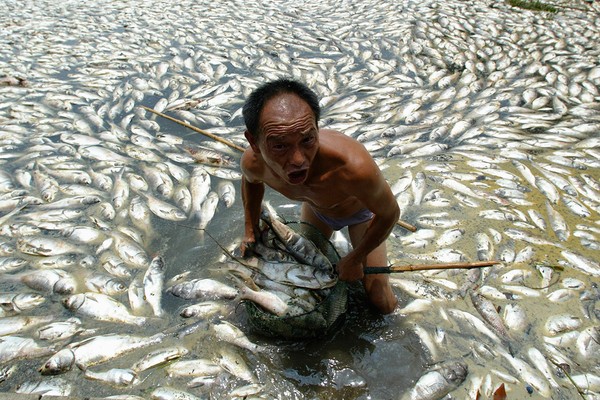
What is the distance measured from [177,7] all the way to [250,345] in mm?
9243

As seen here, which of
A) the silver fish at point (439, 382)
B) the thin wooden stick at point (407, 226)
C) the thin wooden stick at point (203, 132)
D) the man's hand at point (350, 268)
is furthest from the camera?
the thin wooden stick at point (203, 132)

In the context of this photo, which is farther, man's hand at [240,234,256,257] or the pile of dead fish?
man's hand at [240,234,256,257]

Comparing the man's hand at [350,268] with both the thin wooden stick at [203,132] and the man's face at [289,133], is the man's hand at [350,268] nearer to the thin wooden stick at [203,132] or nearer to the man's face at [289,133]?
the man's face at [289,133]

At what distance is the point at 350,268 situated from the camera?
8.49 feet

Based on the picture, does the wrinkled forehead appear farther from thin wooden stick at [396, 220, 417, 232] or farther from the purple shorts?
thin wooden stick at [396, 220, 417, 232]

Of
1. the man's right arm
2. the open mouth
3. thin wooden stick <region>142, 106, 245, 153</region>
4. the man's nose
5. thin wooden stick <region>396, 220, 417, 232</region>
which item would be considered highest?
the man's nose

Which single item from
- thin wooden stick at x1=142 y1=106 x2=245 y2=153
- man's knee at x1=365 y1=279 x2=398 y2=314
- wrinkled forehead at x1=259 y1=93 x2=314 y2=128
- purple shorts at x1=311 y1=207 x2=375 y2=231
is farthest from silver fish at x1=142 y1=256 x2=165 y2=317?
thin wooden stick at x1=142 y1=106 x2=245 y2=153

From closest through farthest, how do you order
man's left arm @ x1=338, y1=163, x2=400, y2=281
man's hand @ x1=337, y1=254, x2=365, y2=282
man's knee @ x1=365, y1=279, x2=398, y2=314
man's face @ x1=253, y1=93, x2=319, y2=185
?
man's face @ x1=253, y1=93, x2=319, y2=185
man's left arm @ x1=338, y1=163, x2=400, y2=281
man's hand @ x1=337, y1=254, x2=365, y2=282
man's knee @ x1=365, y1=279, x2=398, y2=314

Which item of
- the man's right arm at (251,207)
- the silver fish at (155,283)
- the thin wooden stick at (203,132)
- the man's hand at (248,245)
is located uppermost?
the man's right arm at (251,207)

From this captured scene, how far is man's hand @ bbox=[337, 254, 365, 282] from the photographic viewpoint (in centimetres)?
256

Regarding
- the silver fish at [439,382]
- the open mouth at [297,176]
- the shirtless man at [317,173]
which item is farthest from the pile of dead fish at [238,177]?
the open mouth at [297,176]

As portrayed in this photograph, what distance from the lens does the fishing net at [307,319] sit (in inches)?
101

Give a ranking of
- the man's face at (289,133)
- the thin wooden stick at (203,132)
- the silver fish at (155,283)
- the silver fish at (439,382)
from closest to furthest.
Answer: the man's face at (289,133)
the silver fish at (439,382)
the silver fish at (155,283)
the thin wooden stick at (203,132)

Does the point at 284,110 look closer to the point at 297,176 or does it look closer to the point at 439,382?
the point at 297,176
